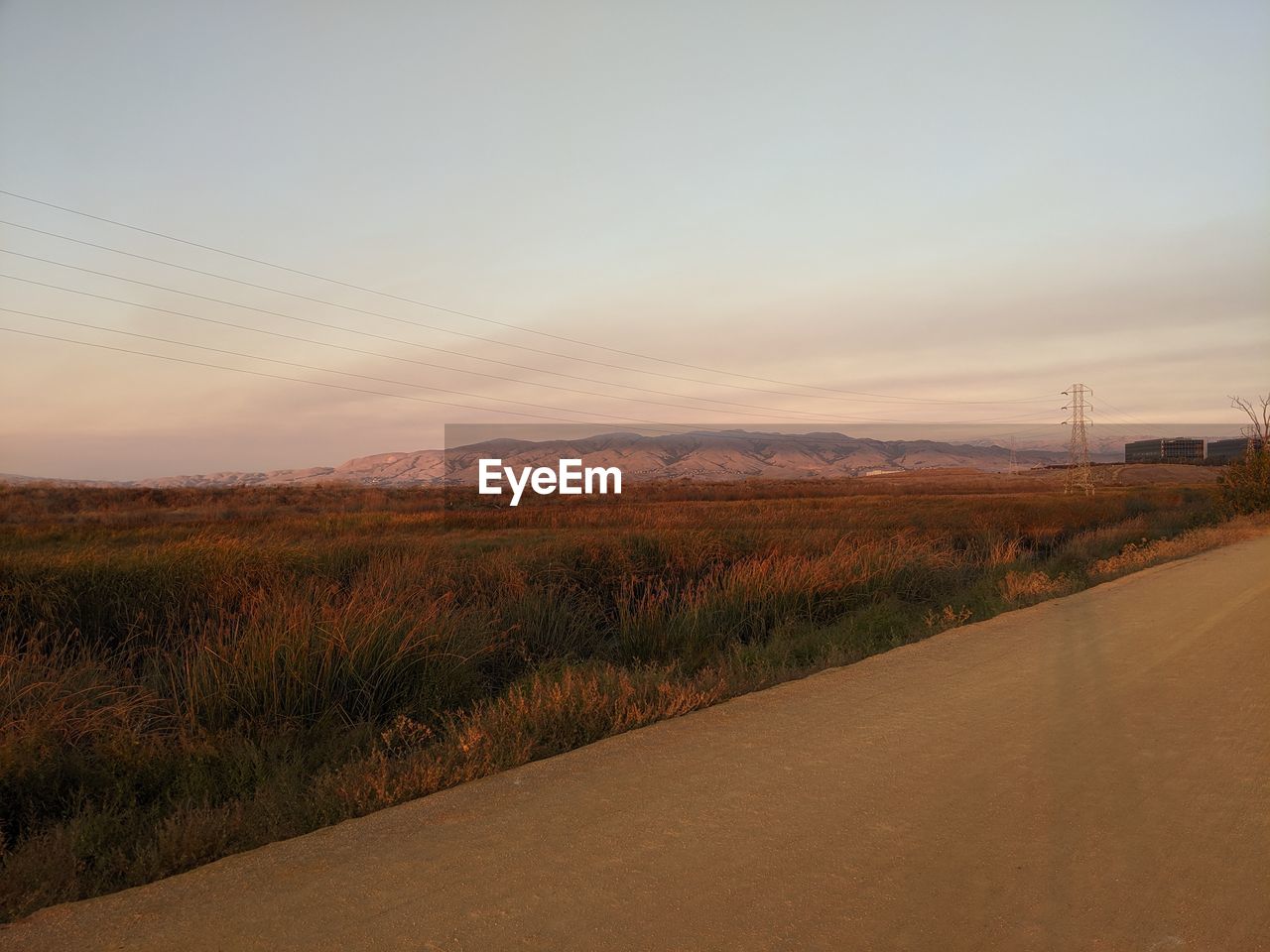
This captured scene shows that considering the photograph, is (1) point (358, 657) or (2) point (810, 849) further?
(1) point (358, 657)

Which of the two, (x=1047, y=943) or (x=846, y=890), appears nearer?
(x=1047, y=943)

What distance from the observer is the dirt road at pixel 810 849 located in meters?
3.62

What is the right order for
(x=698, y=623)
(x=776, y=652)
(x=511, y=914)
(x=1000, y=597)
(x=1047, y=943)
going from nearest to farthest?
(x=1047, y=943) → (x=511, y=914) → (x=776, y=652) → (x=698, y=623) → (x=1000, y=597)

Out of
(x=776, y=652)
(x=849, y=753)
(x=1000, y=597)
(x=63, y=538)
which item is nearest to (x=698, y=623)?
(x=776, y=652)

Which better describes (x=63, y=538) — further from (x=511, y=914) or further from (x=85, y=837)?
(x=511, y=914)

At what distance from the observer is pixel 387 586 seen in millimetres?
11906

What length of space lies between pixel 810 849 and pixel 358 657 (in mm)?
5328

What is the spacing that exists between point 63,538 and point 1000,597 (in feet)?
88.7

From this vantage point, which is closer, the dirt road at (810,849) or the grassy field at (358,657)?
the dirt road at (810,849)

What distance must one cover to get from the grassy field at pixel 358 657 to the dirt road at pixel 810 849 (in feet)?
2.08

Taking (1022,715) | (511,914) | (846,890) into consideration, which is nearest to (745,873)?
(846,890)

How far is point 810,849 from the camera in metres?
4.32

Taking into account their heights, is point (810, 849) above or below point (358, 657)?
below

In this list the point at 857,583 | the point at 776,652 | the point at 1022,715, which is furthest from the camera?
the point at 857,583
